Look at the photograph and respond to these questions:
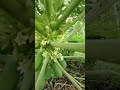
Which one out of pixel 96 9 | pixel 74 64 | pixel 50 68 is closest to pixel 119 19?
pixel 96 9

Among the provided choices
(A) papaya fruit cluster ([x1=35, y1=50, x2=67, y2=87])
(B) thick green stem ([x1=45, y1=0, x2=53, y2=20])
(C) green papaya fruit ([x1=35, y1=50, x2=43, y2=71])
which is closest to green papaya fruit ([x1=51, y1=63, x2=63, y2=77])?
(A) papaya fruit cluster ([x1=35, y1=50, x2=67, y2=87])

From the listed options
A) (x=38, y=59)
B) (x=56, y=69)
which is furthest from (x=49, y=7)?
(x=56, y=69)

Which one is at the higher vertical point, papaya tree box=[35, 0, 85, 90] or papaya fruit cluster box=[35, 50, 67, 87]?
papaya tree box=[35, 0, 85, 90]

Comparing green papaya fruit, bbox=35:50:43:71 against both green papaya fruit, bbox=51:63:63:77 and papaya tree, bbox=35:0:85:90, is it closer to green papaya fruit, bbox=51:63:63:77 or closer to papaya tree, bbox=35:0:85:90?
papaya tree, bbox=35:0:85:90

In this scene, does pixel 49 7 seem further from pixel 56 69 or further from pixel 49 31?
pixel 56 69

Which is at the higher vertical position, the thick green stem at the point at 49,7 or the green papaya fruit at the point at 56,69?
the thick green stem at the point at 49,7

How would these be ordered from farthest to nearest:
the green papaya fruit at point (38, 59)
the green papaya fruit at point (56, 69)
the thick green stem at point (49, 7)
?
the green papaya fruit at point (56, 69) → the green papaya fruit at point (38, 59) → the thick green stem at point (49, 7)

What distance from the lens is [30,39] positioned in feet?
2.43

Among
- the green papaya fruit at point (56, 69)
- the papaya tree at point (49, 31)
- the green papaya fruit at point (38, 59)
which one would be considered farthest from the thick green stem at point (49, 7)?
the green papaya fruit at point (56, 69)

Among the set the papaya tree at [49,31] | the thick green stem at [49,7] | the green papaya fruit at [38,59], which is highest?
the thick green stem at [49,7]

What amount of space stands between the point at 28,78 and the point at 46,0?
12.8 inches

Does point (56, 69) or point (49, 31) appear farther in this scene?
point (56, 69)

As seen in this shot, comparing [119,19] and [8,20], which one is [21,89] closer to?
[8,20]

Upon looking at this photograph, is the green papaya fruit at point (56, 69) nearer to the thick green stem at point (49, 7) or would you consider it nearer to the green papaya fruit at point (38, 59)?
the green papaya fruit at point (38, 59)
